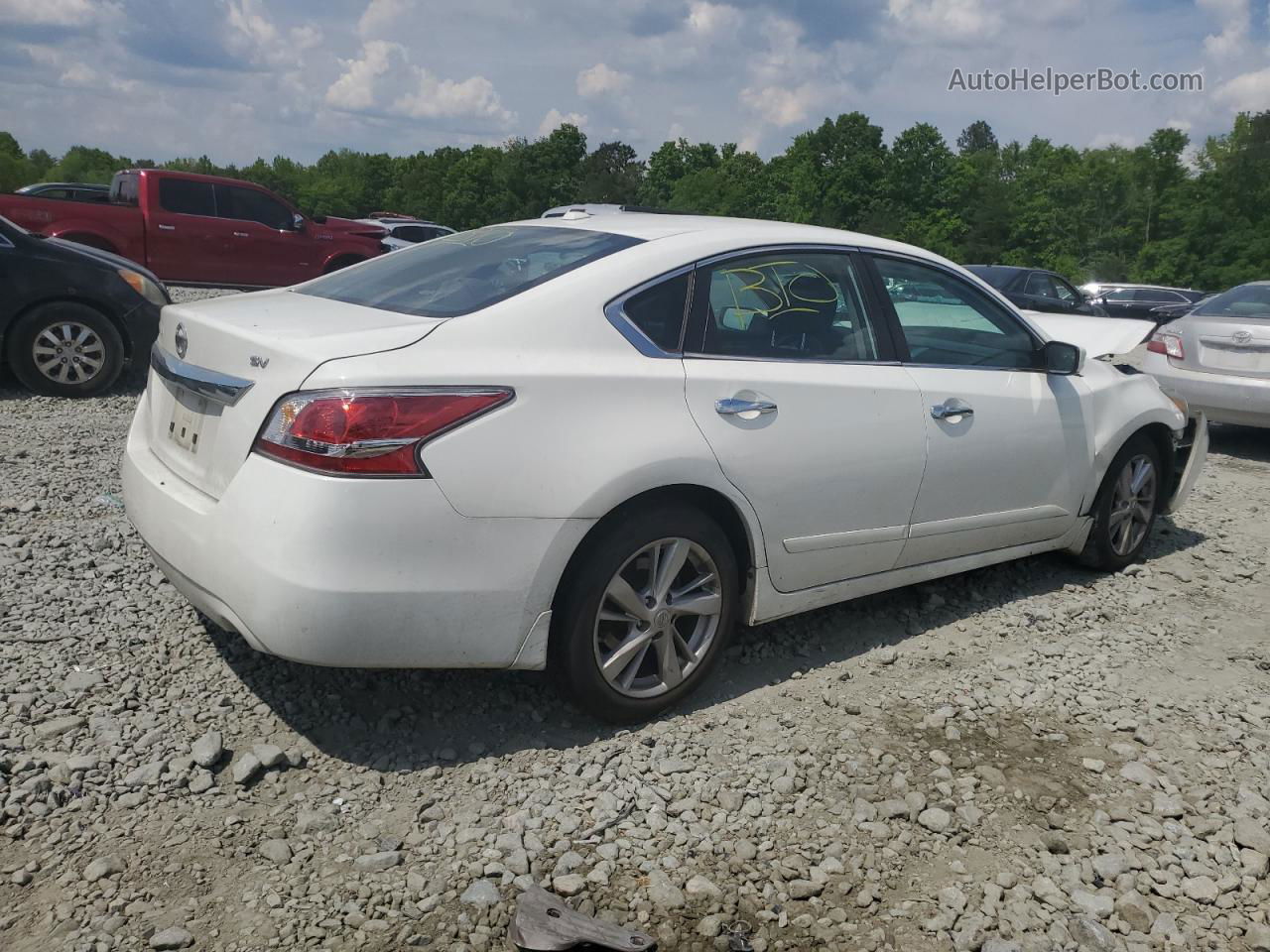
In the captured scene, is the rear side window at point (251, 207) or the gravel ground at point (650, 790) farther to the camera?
the rear side window at point (251, 207)

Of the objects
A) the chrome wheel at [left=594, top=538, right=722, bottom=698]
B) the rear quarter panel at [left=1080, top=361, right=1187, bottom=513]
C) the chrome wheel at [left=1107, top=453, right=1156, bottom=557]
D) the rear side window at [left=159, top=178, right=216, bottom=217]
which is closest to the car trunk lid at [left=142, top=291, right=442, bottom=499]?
the chrome wheel at [left=594, top=538, right=722, bottom=698]

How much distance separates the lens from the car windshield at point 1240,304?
28.6 feet

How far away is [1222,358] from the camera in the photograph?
333 inches

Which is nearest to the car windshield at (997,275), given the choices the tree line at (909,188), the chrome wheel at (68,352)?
the chrome wheel at (68,352)

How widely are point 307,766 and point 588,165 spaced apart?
318 feet

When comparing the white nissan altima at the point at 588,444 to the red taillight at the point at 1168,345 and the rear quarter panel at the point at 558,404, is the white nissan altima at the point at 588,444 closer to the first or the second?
the rear quarter panel at the point at 558,404

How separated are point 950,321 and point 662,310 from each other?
1589 millimetres

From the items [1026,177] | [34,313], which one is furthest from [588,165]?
[34,313]

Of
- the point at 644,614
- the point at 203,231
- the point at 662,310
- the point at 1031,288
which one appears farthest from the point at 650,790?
the point at 1031,288

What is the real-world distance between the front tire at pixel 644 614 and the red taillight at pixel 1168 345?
6.73 meters

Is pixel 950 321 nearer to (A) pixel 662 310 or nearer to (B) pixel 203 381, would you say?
(A) pixel 662 310

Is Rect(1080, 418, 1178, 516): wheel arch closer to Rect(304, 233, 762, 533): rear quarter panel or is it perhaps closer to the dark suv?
Rect(304, 233, 762, 533): rear quarter panel

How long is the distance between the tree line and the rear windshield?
6191 cm

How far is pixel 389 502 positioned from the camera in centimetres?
283
